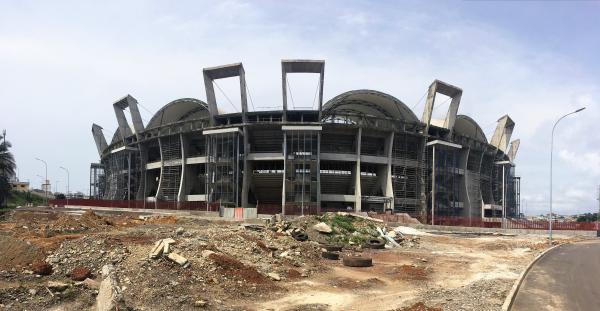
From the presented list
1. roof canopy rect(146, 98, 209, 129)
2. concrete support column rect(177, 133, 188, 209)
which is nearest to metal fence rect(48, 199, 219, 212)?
concrete support column rect(177, 133, 188, 209)

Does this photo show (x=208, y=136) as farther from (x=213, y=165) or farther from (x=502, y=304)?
(x=502, y=304)

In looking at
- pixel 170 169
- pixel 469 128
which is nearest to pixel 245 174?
pixel 170 169

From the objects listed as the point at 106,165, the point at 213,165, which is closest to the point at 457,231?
the point at 213,165

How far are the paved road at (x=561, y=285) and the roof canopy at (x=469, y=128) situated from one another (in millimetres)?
44310

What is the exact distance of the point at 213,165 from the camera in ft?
180

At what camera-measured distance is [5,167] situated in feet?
198

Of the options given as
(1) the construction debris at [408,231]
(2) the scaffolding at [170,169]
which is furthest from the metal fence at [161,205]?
(1) the construction debris at [408,231]

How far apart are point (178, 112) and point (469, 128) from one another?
42.0 meters

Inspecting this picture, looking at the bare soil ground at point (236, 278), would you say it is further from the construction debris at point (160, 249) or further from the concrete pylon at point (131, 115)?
the concrete pylon at point (131, 115)

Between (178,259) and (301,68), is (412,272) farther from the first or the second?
(301,68)

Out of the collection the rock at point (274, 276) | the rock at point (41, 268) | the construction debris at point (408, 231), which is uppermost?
the rock at point (41, 268)

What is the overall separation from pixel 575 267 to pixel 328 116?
37422 millimetres

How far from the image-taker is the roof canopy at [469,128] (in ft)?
215

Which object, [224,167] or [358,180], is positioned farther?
[224,167]
